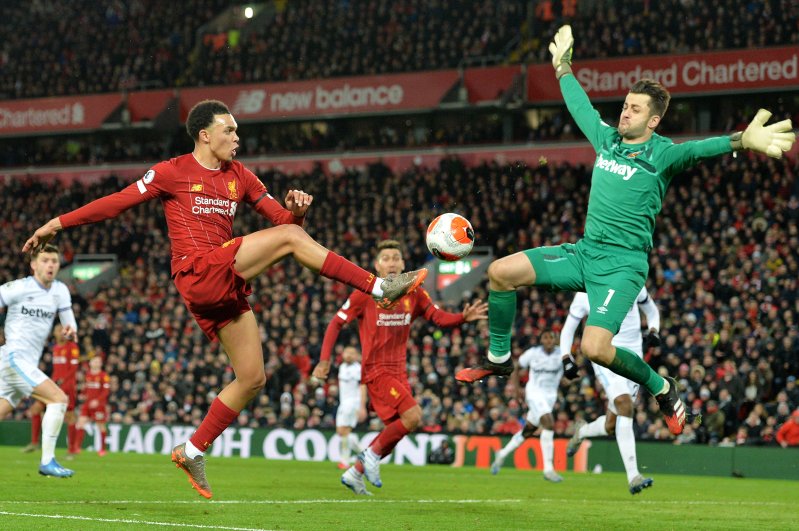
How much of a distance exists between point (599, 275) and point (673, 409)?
1.26 metres

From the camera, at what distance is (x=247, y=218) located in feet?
114

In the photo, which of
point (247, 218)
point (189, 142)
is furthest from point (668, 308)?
point (189, 142)

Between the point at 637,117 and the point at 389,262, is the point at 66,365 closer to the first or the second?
the point at 389,262

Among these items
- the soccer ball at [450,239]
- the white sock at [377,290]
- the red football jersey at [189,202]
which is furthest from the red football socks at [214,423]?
the soccer ball at [450,239]

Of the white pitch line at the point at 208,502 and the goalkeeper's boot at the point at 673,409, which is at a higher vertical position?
the goalkeeper's boot at the point at 673,409

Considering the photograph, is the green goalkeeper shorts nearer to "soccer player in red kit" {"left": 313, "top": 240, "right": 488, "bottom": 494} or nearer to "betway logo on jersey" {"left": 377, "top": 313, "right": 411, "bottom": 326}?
"soccer player in red kit" {"left": 313, "top": 240, "right": 488, "bottom": 494}

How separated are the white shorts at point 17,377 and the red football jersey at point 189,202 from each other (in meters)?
4.88

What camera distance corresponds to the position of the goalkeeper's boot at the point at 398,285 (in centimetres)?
830

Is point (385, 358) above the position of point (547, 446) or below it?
above

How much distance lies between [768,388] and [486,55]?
17.2 m

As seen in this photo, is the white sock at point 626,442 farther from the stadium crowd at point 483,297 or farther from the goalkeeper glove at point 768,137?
the goalkeeper glove at point 768,137

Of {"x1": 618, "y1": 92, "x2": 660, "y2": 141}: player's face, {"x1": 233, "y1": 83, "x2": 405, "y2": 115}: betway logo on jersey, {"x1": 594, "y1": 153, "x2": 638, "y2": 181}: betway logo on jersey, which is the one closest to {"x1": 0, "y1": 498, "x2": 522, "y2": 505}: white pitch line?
{"x1": 594, "y1": 153, "x2": 638, "y2": 181}: betway logo on jersey

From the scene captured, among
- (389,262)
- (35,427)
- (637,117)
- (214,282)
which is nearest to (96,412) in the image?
(35,427)

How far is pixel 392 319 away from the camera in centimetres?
1352
